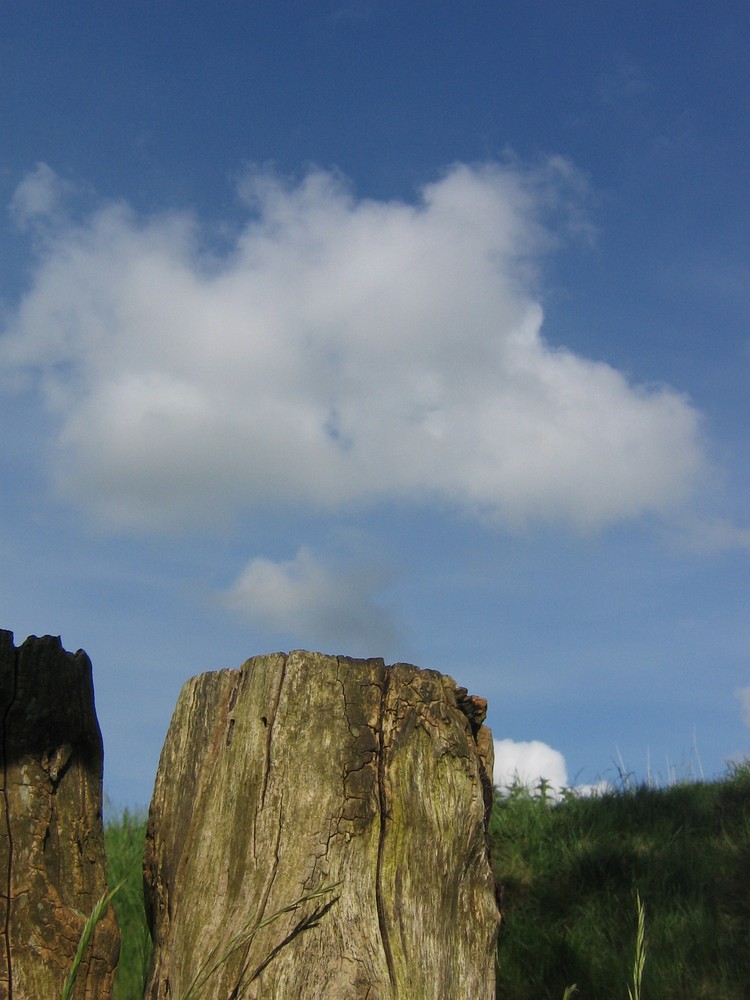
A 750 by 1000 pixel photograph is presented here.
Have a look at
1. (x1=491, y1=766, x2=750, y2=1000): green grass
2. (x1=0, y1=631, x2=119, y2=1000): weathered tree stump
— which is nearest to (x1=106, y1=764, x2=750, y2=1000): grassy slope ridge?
(x1=491, y1=766, x2=750, y2=1000): green grass

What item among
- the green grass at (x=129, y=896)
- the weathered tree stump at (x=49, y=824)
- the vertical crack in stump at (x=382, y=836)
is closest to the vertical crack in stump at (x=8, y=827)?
the weathered tree stump at (x=49, y=824)

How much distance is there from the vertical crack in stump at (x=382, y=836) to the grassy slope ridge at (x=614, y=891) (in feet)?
9.92

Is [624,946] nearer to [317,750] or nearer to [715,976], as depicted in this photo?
[715,976]

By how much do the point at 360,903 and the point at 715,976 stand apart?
4.19m

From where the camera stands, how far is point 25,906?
285cm

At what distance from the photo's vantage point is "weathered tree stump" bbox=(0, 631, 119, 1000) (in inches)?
112

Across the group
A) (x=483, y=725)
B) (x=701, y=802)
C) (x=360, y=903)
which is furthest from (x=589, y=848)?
(x=360, y=903)

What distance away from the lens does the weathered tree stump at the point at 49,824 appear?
284 centimetres

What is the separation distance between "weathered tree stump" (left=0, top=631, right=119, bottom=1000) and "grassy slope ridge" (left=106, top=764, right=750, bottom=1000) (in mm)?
2451

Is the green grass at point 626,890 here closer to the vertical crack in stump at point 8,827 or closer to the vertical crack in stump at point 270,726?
the vertical crack in stump at point 270,726

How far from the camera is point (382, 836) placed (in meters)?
2.76

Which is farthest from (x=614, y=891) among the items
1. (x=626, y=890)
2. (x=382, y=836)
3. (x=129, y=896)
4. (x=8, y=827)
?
(x=8, y=827)

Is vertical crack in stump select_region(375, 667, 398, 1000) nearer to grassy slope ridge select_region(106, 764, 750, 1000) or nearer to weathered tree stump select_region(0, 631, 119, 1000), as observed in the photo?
weathered tree stump select_region(0, 631, 119, 1000)

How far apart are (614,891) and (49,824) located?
521cm
